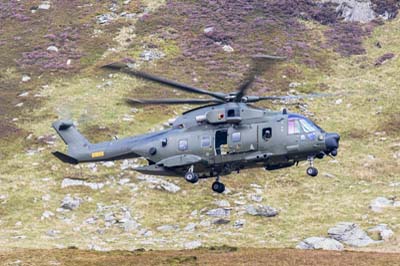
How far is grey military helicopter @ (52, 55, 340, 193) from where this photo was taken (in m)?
26.5

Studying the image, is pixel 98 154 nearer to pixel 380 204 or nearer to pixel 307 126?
pixel 307 126

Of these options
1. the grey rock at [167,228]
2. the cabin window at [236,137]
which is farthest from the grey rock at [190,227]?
the cabin window at [236,137]

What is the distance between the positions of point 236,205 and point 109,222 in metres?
7.76

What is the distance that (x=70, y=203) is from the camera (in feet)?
133

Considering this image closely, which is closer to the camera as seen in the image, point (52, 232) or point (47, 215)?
point (52, 232)

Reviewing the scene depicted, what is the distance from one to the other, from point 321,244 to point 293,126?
10.3 m

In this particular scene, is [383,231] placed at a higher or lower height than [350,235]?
higher

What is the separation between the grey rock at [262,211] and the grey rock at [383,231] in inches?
236

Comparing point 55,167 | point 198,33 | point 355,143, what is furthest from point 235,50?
point 55,167

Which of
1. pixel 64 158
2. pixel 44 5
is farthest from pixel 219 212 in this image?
pixel 44 5

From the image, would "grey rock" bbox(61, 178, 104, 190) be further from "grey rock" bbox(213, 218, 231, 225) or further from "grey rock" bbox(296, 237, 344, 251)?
"grey rock" bbox(296, 237, 344, 251)

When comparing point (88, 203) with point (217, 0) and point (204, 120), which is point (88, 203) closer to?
point (204, 120)

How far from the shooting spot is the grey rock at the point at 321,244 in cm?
3450

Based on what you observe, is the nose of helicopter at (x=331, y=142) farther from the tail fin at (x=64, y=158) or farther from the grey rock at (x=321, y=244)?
the tail fin at (x=64, y=158)
